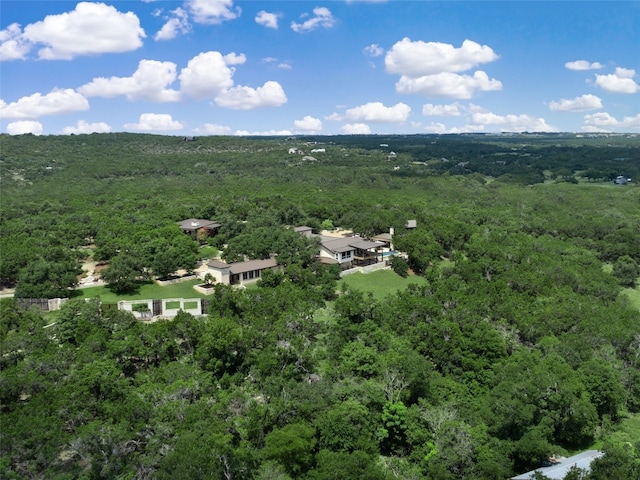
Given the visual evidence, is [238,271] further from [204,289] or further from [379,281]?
[379,281]

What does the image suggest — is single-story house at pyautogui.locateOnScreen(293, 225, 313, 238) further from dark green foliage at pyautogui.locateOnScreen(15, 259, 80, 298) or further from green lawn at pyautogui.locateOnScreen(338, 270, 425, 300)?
dark green foliage at pyautogui.locateOnScreen(15, 259, 80, 298)

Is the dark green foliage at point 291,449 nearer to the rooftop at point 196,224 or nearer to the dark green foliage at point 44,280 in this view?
the dark green foliage at point 44,280

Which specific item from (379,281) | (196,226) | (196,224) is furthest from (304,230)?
(379,281)

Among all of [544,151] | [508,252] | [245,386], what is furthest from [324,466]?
[544,151]

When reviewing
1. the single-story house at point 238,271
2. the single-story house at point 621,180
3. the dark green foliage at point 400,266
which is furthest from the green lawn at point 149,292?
the single-story house at point 621,180

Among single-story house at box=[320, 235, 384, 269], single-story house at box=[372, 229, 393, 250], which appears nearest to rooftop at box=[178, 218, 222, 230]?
single-story house at box=[320, 235, 384, 269]

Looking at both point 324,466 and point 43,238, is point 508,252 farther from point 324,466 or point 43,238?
point 43,238
